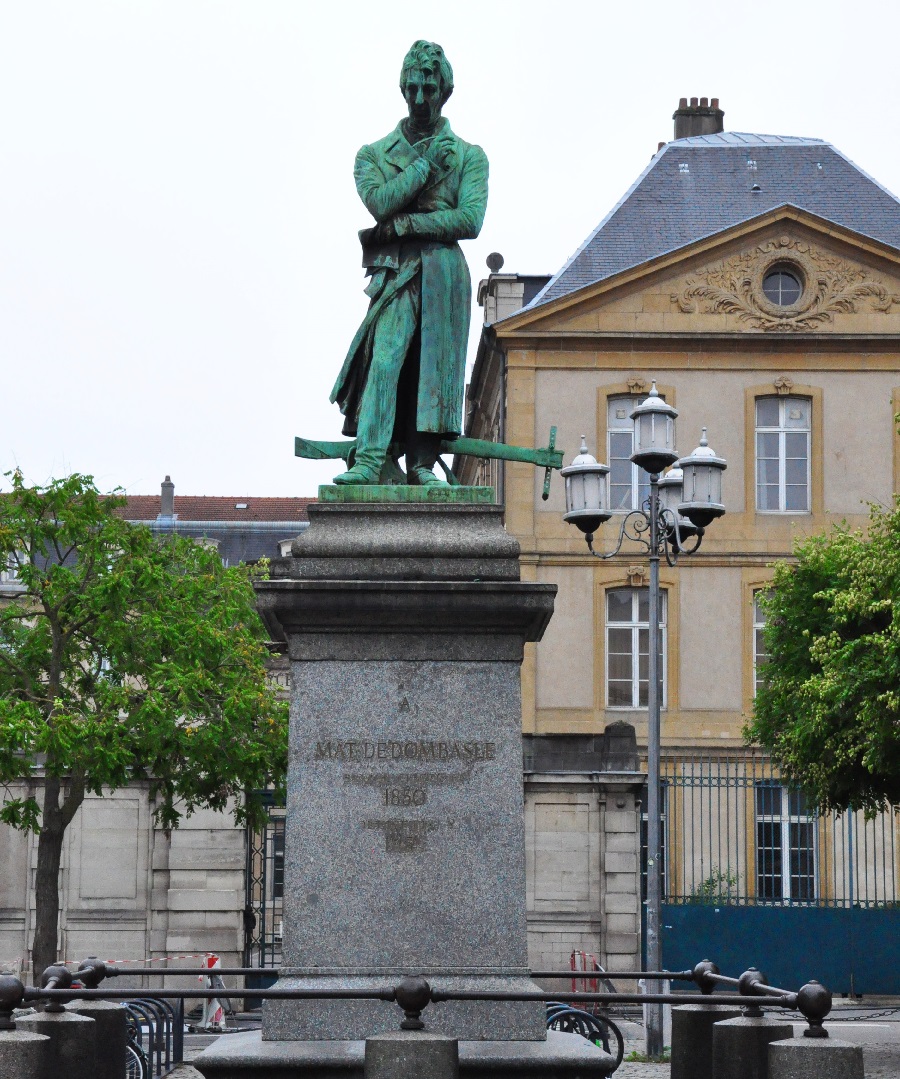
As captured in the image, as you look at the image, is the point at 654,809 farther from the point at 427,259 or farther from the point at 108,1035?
the point at 108,1035

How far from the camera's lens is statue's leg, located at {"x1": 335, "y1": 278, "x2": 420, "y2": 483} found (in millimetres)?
10812

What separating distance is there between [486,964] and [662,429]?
36.5 ft

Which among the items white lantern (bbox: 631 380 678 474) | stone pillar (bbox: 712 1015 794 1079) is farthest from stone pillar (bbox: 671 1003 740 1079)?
white lantern (bbox: 631 380 678 474)

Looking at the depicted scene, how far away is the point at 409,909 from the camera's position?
9.77 m

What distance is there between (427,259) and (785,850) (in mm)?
24786

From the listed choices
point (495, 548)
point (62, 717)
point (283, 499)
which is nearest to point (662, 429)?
point (62, 717)

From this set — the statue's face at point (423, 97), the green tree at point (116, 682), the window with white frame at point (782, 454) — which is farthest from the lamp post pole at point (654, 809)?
the window with white frame at point (782, 454)

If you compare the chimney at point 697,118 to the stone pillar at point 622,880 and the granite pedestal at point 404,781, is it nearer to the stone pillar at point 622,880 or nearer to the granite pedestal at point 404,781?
the stone pillar at point 622,880

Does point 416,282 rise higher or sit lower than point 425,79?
lower

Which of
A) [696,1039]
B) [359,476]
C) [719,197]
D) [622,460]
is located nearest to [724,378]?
[622,460]

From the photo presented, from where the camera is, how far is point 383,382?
35.9 ft

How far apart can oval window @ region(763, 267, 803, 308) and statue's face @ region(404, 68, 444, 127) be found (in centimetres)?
2938

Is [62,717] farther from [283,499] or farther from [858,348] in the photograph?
[283,499]

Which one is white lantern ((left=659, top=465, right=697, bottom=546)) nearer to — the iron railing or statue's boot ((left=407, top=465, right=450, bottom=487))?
statue's boot ((left=407, top=465, right=450, bottom=487))
